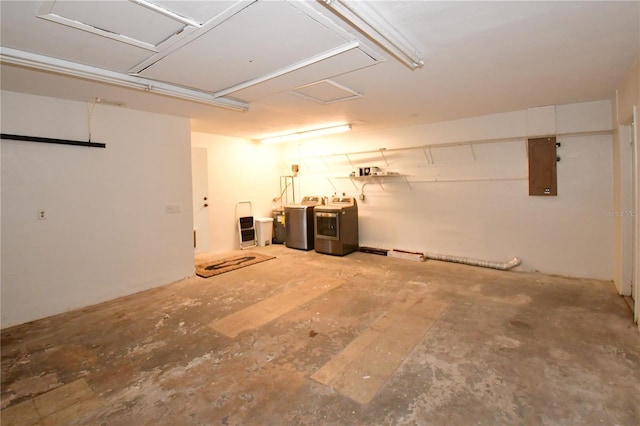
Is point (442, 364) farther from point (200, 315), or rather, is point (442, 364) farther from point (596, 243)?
point (596, 243)

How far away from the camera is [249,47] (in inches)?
89.9

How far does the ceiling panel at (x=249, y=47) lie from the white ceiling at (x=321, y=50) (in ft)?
0.04

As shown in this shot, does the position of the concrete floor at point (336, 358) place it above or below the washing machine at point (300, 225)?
below

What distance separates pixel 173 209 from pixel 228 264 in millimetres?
1362

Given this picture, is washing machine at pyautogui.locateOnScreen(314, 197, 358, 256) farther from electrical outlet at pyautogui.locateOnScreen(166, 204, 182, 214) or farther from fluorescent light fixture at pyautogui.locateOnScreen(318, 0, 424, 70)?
fluorescent light fixture at pyautogui.locateOnScreen(318, 0, 424, 70)

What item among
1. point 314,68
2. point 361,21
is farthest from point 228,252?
point 361,21

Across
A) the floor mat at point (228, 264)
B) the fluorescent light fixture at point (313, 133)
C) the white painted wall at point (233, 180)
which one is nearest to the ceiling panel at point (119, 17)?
the floor mat at point (228, 264)

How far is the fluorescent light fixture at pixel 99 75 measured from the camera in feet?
7.53

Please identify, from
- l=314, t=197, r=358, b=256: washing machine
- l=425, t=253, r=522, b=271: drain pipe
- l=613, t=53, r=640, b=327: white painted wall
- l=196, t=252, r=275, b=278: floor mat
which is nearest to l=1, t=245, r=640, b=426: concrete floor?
l=613, t=53, r=640, b=327: white painted wall

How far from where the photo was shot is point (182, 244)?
4.50 meters

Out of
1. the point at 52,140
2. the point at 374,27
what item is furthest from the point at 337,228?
the point at 52,140

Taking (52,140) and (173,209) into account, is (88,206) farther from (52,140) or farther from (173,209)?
(173,209)

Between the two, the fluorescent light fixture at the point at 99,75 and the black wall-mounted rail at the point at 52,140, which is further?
the black wall-mounted rail at the point at 52,140

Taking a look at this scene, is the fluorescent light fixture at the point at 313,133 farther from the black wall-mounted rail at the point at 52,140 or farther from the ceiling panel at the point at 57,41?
the ceiling panel at the point at 57,41
